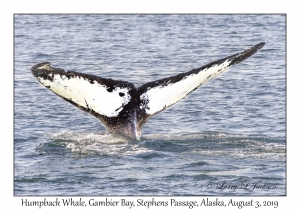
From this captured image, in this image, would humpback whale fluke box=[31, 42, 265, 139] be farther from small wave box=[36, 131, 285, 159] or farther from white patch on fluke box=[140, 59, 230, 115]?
small wave box=[36, 131, 285, 159]

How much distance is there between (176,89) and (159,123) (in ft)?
10.2

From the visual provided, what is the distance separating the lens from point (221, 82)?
1825 centimetres

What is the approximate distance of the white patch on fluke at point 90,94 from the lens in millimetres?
11297

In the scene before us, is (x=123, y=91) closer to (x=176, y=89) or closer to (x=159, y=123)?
(x=176, y=89)

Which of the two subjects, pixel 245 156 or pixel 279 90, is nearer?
pixel 245 156

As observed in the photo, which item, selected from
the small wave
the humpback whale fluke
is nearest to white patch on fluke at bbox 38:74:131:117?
the humpback whale fluke

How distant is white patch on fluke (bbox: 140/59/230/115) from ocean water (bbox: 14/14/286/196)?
28.7 inches

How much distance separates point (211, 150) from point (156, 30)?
1395cm

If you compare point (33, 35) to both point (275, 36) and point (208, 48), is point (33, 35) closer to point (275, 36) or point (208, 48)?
point (208, 48)

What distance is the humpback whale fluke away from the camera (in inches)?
446

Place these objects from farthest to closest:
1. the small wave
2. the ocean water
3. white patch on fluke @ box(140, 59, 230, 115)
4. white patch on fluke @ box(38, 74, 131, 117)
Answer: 1. the small wave
2. white patch on fluke @ box(140, 59, 230, 115)
3. white patch on fluke @ box(38, 74, 131, 117)
4. the ocean water

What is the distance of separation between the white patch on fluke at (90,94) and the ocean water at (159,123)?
584mm

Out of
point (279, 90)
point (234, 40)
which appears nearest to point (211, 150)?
point (279, 90)

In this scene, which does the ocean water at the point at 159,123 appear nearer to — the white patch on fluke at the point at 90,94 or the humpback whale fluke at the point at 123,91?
the humpback whale fluke at the point at 123,91
